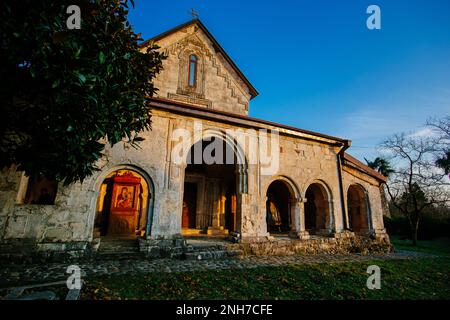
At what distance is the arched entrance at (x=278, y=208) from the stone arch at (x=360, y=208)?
3.20 metres

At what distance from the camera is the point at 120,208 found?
897cm

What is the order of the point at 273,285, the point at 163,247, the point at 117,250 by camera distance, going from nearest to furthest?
1. the point at 273,285
2. the point at 117,250
3. the point at 163,247

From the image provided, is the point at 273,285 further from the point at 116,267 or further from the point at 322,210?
the point at 322,210

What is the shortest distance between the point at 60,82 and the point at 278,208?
12.1 metres

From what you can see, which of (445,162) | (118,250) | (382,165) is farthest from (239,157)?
(382,165)

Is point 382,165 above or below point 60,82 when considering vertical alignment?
above

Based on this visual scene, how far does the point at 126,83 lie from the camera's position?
375cm

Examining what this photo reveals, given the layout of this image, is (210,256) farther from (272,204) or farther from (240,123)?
(272,204)

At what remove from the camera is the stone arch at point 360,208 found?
9.85 m

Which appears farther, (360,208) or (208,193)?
(208,193)

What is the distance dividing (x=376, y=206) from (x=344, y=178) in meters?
2.21

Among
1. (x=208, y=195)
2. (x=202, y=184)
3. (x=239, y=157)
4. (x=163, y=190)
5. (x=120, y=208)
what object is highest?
(x=239, y=157)

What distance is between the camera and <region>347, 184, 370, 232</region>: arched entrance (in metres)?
9.91

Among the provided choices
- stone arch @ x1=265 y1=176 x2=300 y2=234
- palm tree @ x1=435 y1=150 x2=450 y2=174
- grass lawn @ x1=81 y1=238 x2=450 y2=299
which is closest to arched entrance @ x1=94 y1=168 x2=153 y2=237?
grass lawn @ x1=81 y1=238 x2=450 y2=299
